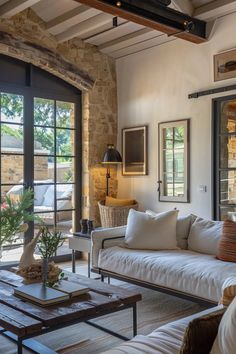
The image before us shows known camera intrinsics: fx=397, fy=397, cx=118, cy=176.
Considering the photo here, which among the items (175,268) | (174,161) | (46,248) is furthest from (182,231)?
(46,248)

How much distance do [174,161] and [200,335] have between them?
4366 mm

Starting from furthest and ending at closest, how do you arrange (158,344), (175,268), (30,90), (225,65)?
(30,90) < (225,65) < (175,268) < (158,344)

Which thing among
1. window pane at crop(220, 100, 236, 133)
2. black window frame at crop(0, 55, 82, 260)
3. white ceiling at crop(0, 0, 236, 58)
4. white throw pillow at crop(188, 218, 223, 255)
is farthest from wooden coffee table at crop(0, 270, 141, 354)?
white ceiling at crop(0, 0, 236, 58)

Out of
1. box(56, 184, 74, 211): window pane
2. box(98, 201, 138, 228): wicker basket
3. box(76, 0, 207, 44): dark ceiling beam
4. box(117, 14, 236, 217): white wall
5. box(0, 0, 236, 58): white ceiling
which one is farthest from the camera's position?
box(56, 184, 74, 211): window pane

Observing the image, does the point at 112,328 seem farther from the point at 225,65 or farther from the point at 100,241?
the point at 225,65

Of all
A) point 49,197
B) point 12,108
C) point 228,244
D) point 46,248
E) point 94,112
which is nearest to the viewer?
point 46,248

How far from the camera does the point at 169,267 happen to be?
142 inches

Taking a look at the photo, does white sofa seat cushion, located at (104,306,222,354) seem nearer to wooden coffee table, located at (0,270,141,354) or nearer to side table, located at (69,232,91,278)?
wooden coffee table, located at (0,270,141,354)

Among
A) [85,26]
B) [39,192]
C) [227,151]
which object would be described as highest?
[85,26]

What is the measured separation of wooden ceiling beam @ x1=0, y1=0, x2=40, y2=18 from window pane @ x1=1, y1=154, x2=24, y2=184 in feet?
5.89

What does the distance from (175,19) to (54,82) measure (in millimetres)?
2099

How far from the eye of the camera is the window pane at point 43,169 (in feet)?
18.8

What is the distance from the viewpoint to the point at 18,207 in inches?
200

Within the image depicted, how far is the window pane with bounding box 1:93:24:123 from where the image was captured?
17.6ft
